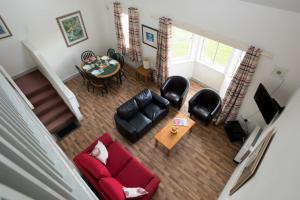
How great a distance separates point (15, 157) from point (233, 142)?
518 cm

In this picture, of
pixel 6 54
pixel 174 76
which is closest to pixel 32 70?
pixel 6 54

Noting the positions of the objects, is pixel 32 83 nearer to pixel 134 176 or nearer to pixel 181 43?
pixel 134 176

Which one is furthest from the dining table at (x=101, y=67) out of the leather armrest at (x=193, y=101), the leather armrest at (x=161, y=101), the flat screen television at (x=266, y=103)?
the flat screen television at (x=266, y=103)

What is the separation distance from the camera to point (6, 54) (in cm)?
529

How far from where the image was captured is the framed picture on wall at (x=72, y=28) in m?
5.96

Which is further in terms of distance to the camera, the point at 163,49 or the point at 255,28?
the point at 163,49

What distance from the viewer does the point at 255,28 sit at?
365cm

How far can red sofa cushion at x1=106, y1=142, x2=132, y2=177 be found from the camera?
408 centimetres

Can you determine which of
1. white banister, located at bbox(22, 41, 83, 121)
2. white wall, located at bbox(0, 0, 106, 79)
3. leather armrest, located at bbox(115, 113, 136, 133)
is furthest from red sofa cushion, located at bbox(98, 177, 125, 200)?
white wall, located at bbox(0, 0, 106, 79)

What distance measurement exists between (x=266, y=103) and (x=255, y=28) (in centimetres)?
147

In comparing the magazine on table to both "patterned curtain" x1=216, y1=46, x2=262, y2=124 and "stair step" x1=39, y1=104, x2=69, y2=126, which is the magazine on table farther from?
"stair step" x1=39, y1=104, x2=69, y2=126

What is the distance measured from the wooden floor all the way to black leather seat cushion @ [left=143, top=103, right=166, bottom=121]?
42cm

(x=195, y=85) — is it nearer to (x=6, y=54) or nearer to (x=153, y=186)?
(x=153, y=186)

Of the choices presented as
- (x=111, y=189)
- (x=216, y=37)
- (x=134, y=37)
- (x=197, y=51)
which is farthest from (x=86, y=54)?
(x=111, y=189)
